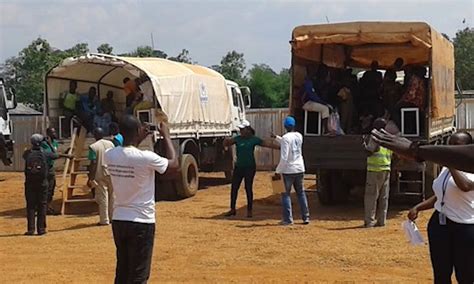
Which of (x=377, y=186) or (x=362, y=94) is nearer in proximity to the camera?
(x=377, y=186)

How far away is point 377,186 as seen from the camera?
11.7m

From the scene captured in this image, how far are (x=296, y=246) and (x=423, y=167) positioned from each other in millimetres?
3780

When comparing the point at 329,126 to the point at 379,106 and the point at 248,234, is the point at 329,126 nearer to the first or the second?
the point at 379,106

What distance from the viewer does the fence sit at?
25.1m

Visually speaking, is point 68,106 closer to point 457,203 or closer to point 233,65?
point 457,203

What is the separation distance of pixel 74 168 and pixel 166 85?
2.61m

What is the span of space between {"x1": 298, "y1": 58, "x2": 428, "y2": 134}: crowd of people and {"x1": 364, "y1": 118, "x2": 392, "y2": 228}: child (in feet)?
6.55

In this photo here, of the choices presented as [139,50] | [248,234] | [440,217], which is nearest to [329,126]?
[248,234]

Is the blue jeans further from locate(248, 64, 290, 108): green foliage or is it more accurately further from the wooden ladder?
locate(248, 64, 290, 108): green foliage

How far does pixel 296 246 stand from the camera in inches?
406

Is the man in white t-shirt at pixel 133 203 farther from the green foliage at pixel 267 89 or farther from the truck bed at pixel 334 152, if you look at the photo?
the green foliage at pixel 267 89

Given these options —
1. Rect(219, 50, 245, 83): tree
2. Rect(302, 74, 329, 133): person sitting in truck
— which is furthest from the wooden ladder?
Rect(219, 50, 245, 83): tree

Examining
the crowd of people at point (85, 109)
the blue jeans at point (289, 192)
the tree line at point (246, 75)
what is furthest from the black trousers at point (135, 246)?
the tree line at point (246, 75)

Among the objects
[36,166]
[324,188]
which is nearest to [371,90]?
[324,188]
